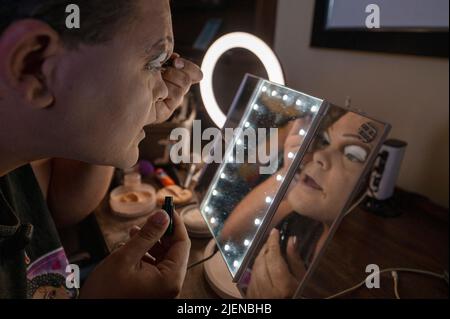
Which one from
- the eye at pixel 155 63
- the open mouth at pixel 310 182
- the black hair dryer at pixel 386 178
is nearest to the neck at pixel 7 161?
the eye at pixel 155 63

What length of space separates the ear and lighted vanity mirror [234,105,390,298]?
→ 33cm

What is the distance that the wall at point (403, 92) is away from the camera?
2.69ft

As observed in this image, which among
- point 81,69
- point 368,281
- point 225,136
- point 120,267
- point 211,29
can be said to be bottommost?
point 368,281

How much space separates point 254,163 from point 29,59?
37cm

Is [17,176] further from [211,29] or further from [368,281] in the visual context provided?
[211,29]

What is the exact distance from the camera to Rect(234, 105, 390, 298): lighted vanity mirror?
0.44m

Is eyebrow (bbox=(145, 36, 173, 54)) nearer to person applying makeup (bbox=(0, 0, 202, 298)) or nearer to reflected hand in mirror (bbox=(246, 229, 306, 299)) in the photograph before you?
person applying makeup (bbox=(0, 0, 202, 298))

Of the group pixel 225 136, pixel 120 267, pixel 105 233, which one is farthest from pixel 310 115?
pixel 105 233

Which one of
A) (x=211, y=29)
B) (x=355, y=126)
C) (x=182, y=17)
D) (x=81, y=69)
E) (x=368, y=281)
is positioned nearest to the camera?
(x=81, y=69)

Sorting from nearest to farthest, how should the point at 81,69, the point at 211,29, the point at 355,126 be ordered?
1. the point at 81,69
2. the point at 355,126
3. the point at 211,29

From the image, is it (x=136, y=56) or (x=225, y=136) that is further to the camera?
(x=225, y=136)

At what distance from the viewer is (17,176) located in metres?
0.61

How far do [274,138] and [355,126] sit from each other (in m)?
0.13
